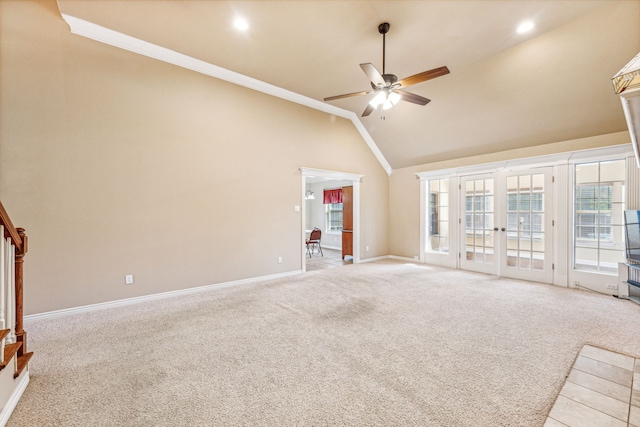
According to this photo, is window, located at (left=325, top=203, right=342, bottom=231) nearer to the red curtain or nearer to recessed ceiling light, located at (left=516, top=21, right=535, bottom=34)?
the red curtain

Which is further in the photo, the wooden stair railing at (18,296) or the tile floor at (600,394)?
the wooden stair railing at (18,296)

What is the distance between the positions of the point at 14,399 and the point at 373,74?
3.98 meters

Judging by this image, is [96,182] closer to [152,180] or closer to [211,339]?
[152,180]

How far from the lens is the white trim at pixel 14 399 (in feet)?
5.02

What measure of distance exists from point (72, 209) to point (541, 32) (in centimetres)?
644

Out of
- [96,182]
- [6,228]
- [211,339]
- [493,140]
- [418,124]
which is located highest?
[418,124]

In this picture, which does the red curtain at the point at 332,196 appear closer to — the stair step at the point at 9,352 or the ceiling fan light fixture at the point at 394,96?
the ceiling fan light fixture at the point at 394,96

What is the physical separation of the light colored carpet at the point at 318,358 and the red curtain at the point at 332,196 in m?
5.09

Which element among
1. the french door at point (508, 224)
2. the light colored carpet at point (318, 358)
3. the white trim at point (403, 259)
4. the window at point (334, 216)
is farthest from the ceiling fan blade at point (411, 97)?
the window at point (334, 216)

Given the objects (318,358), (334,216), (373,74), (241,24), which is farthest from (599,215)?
(334,216)

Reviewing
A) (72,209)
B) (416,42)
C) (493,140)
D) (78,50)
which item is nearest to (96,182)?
(72,209)

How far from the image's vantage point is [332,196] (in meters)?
Answer: 8.94

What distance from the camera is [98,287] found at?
337cm

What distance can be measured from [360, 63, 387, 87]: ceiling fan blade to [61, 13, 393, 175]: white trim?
2.57 meters
